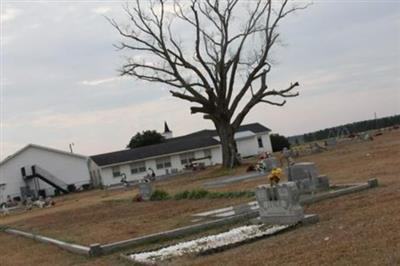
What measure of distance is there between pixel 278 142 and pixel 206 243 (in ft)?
214

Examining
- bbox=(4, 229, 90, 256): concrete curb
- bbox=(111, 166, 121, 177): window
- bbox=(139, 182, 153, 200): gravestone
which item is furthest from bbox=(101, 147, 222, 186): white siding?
bbox=(4, 229, 90, 256): concrete curb

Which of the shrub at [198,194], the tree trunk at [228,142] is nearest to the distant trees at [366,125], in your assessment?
the tree trunk at [228,142]

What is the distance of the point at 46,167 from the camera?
229 ft

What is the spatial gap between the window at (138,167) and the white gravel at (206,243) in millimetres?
57180

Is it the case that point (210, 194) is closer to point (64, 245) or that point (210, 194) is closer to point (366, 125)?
point (64, 245)

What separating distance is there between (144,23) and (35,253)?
101ft

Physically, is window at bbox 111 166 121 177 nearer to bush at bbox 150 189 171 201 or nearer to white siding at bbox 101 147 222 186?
white siding at bbox 101 147 222 186

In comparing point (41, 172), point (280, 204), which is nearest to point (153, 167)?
point (41, 172)

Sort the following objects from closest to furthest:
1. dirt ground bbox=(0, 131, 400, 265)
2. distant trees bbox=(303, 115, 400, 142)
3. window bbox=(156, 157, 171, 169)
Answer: dirt ground bbox=(0, 131, 400, 265), window bbox=(156, 157, 171, 169), distant trees bbox=(303, 115, 400, 142)

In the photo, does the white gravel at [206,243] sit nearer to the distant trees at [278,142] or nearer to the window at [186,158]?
the window at [186,158]

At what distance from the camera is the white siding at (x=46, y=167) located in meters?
67.9

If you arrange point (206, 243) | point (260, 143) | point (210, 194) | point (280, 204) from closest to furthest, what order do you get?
point (206, 243) < point (280, 204) < point (210, 194) < point (260, 143)

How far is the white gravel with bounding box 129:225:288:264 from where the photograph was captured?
35.6 ft

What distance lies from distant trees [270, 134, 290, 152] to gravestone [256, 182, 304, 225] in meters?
62.7
